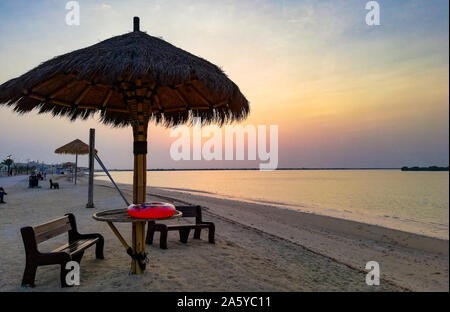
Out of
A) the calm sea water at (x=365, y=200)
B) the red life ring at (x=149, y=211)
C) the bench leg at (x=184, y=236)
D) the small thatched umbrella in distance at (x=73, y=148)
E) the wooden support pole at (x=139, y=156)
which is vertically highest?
the small thatched umbrella in distance at (x=73, y=148)

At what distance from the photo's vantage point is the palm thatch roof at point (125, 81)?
12.0 ft

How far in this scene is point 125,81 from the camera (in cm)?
404

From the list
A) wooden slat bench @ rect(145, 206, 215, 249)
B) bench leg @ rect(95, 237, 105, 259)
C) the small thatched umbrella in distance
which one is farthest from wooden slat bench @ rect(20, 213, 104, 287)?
the small thatched umbrella in distance

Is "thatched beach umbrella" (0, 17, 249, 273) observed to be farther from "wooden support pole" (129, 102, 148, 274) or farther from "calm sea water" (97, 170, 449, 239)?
"calm sea water" (97, 170, 449, 239)

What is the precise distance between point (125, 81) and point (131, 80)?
199mm

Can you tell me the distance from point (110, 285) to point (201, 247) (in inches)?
95.7

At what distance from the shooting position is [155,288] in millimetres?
3627

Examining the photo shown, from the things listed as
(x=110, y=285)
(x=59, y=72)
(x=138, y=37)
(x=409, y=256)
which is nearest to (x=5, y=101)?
(x=59, y=72)

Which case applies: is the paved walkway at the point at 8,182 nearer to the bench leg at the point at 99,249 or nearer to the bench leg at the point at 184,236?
the bench leg at the point at 184,236

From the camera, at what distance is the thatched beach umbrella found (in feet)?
12.0

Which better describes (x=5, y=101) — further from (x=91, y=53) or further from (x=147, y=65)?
(x=147, y=65)

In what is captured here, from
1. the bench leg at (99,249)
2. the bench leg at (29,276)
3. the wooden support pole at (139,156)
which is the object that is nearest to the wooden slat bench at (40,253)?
the bench leg at (29,276)

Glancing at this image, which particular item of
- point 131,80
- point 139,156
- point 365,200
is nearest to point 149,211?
point 139,156

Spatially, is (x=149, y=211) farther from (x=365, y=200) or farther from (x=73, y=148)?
(x=365, y=200)
